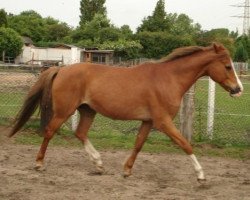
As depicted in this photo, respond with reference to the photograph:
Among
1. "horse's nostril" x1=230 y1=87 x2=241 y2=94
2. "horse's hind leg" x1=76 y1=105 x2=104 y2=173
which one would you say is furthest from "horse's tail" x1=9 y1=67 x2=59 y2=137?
"horse's nostril" x1=230 y1=87 x2=241 y2=94

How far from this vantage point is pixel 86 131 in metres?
6.69

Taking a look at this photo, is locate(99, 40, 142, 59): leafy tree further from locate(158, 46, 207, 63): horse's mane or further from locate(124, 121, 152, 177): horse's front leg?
locate(124, 121, 152, 177): horse's front leg

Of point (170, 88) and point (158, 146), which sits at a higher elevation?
point (170, 88)

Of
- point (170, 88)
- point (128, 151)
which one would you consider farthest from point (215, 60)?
point (128, 151)

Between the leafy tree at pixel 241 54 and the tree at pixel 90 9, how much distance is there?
31.3 metres

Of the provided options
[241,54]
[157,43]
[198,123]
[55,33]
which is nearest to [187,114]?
[198,123]

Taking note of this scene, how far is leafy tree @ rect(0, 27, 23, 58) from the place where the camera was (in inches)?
2110

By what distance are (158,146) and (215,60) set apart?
291 centimetres

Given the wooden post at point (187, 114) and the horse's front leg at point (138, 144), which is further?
the wooden post at point (187, 114)

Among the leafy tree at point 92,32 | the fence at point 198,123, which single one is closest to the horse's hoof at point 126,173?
the fence at point 198,123

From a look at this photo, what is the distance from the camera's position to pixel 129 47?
55969mm

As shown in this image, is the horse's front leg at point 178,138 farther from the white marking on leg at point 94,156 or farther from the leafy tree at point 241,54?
the leafy tree at point 241,54

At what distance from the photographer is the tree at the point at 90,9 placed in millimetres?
84500

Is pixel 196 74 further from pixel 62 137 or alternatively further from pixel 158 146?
pixel 62 137
